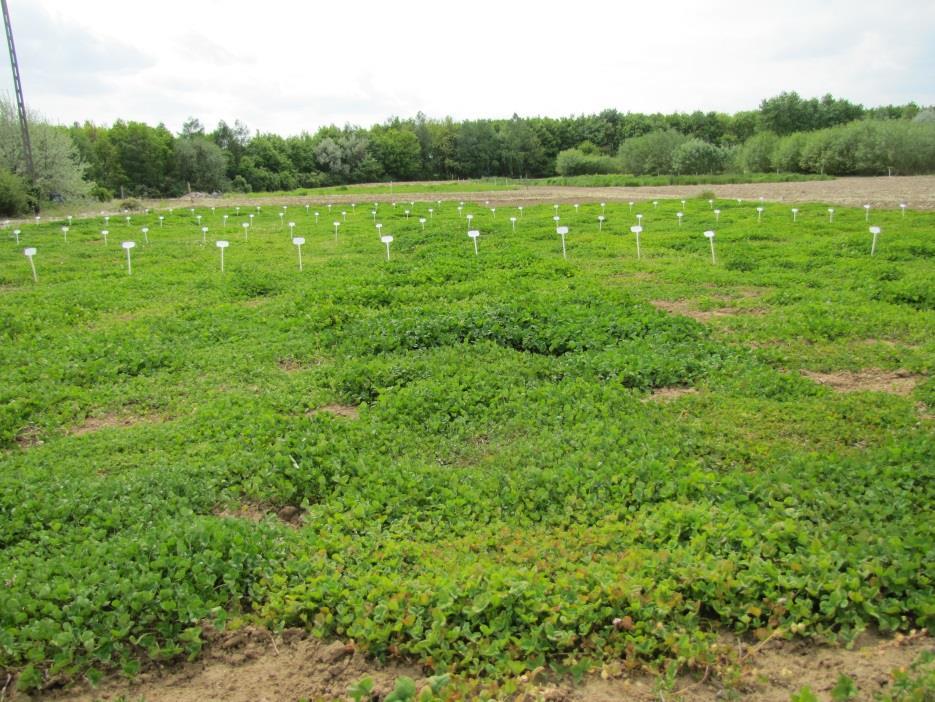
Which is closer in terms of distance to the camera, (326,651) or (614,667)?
(614,667)

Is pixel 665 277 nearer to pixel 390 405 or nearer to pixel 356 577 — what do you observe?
pixel 390 405

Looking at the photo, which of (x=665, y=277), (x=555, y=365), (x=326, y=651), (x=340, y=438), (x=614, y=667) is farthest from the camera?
(x=665, y=277)

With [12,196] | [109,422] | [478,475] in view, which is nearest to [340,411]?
[478,475]

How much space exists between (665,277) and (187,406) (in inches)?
397

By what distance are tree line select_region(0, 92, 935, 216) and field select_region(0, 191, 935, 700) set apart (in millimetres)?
30332

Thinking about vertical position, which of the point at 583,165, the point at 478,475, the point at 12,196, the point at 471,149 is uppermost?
the point at 471,149

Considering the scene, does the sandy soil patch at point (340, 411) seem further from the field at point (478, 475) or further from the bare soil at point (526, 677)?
the bare soil at point (526, 677)

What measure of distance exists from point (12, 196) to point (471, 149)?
6003 cm

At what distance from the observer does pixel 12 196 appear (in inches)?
1265

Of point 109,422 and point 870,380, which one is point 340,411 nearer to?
point 109,422

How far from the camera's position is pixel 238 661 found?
159 inches

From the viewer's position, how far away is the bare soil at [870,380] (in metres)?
7.84

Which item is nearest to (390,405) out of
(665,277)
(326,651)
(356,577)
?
(356,577)

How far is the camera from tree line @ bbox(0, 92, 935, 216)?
4831 cm
